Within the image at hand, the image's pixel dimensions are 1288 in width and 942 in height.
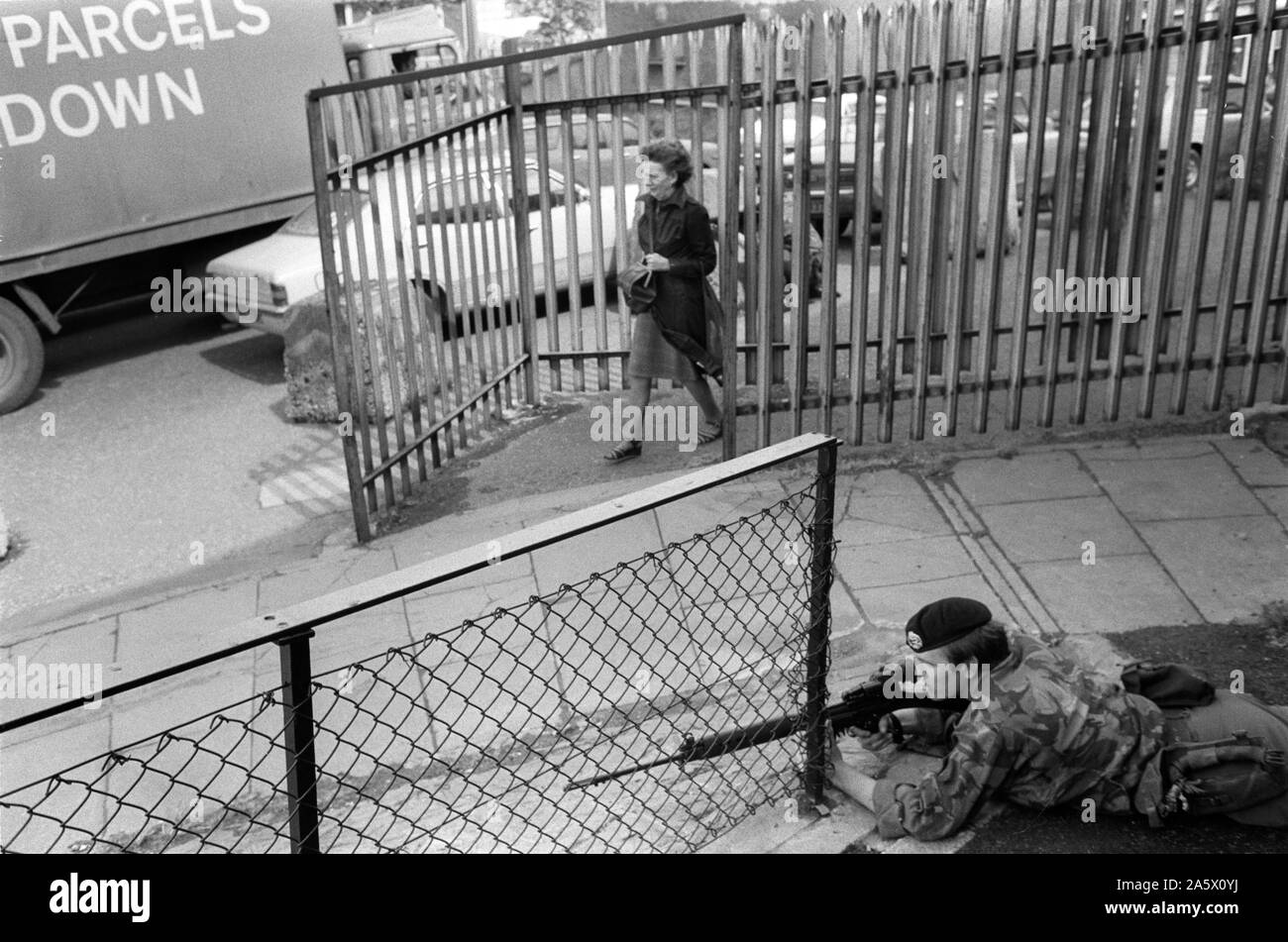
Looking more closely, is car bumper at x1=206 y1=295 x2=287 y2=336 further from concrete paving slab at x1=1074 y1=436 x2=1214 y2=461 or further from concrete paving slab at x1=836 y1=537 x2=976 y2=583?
concrete paving slab at x1=1074 y1=436 x2=1214 y2=461

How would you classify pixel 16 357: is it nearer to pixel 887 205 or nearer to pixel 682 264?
pixel 682 264

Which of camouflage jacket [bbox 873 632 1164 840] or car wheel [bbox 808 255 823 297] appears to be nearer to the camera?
camouflage jacket [bbox 873 632 1164 840]

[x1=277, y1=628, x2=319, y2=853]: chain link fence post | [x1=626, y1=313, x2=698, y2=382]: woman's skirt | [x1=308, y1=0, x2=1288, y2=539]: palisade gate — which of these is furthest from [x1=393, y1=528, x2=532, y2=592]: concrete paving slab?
[x1=277, y1=628, x2=319, y2=853]: chain link fence post

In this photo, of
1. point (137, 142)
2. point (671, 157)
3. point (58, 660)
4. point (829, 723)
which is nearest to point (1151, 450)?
point (671, 157)

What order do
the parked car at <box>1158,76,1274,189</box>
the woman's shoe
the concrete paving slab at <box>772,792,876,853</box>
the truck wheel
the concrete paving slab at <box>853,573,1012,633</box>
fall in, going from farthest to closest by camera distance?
the truck wheel → the woman's shoe → the parked car at <box>1158,76,1274,189</box> → the concrete paving slab at <box>853,573,1012,633</box> → the concrete paving slab at <box>772,792,876,853</box>

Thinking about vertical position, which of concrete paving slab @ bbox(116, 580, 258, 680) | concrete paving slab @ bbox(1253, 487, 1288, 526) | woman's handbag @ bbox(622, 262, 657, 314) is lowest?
concrete paving slab @ bbox(116, 580, 258, 680)

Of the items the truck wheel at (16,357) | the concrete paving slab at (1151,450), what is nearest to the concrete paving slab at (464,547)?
the concrete paving slab at (1151,450)

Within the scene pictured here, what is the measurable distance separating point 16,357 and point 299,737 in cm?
821

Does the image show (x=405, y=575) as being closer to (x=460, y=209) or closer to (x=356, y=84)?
(x=356, y=84)

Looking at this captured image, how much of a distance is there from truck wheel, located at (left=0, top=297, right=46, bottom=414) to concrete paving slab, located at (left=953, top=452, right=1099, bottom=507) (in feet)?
23.0

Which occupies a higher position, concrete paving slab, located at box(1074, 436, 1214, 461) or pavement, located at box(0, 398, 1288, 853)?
concrete paving slab, located at box(1074, 436, 1214, 461)

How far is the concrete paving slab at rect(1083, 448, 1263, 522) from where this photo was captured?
5.53 meters

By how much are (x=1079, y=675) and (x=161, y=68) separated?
8.54 m

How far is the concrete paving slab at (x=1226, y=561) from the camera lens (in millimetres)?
4855
